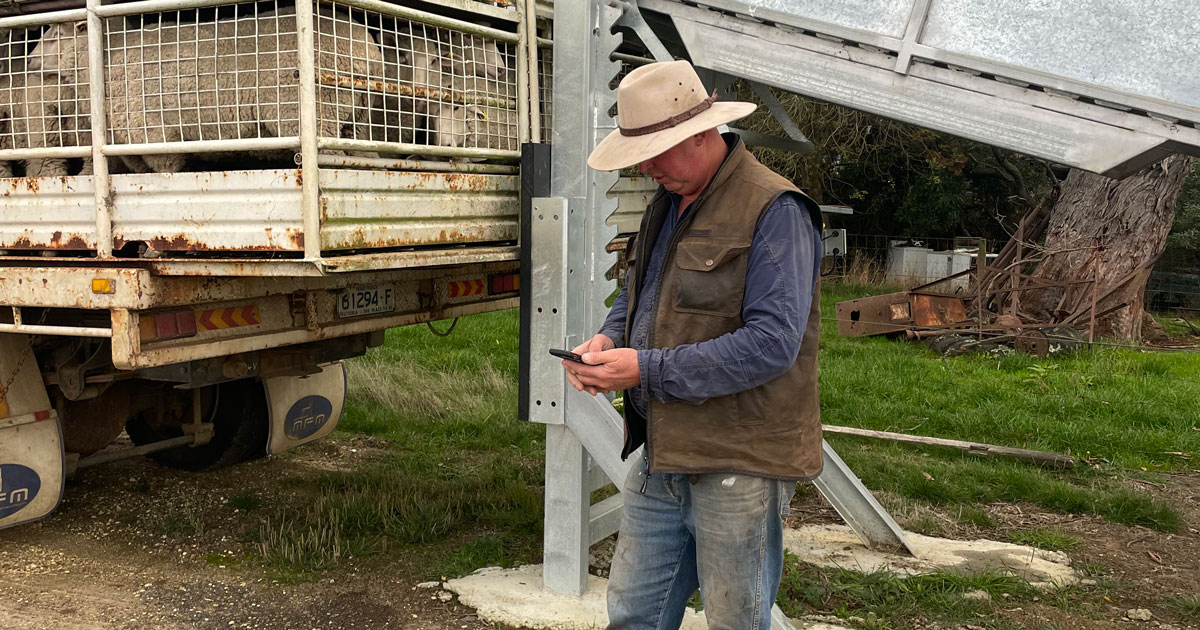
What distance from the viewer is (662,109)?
2736mm

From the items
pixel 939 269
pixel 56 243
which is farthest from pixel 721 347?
pixel 939 269

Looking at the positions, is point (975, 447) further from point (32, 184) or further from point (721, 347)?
point (32, 184)

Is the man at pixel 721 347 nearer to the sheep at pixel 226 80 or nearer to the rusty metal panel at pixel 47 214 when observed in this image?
the sheep at pixel 226 80

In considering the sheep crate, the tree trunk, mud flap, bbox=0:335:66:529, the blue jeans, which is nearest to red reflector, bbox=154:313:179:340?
the sheep crate

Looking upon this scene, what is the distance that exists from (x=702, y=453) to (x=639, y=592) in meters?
0.50

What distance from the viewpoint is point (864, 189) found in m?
21.6

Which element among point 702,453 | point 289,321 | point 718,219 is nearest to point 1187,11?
point 718,219

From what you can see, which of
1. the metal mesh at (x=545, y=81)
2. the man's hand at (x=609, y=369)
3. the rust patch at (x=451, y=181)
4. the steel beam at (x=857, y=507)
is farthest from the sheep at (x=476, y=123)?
the steel beam at (x=857, y=507)

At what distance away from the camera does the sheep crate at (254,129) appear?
3535mm

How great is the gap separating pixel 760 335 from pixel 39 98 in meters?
3.12

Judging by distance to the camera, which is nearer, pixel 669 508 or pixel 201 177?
pixel 669 508

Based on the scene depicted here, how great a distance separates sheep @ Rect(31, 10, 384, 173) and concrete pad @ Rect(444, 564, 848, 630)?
6.60 ft

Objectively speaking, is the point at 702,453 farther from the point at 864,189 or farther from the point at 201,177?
the point at 864,189

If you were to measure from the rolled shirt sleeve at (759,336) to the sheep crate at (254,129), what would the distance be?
1.42 m
